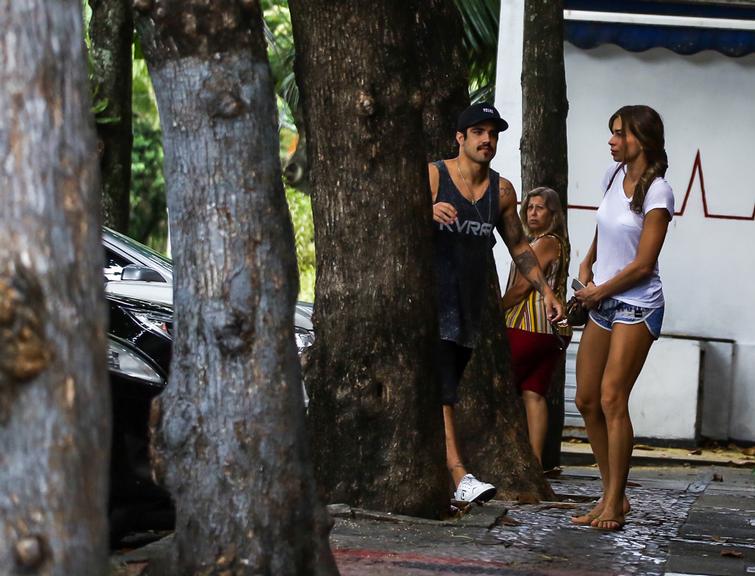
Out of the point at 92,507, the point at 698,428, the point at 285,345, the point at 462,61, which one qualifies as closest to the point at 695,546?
the point at 285,345

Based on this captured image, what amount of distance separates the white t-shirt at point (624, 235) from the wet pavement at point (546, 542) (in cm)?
109

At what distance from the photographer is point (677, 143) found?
12930mm

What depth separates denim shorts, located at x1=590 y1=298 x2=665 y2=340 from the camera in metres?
7.08

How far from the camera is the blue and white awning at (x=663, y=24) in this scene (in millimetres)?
12156

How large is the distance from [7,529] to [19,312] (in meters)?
0.46

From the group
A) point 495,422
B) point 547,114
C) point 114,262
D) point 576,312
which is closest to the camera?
point 576,312

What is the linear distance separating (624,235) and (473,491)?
55.5 inches

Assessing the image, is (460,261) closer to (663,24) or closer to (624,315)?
(624,315)

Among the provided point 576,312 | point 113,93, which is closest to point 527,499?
point 576,312

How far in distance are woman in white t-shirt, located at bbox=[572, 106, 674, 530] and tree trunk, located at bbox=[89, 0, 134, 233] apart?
7136 millimetres

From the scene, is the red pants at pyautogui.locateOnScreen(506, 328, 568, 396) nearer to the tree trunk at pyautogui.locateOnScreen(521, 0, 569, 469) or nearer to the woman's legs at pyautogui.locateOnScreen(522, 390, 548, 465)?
the woman's legs at pyautogui.locateOnScreen(522, 390, 548, 465)

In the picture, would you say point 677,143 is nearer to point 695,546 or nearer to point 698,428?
point 698,428

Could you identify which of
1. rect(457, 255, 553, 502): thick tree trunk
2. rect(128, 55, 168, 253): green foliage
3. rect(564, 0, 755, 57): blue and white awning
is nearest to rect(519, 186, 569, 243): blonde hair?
rect(457, 255, 553, 502): thick tree trunk

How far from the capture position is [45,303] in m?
3.25
